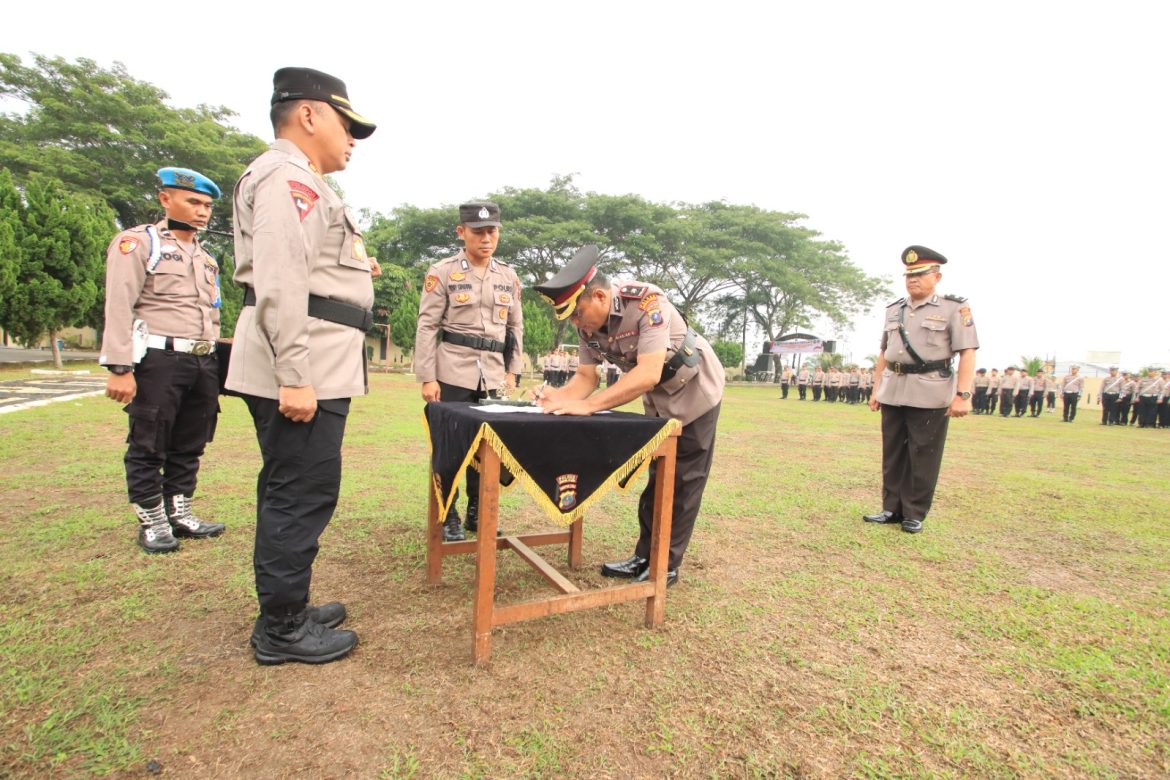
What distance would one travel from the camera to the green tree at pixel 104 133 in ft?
72.1

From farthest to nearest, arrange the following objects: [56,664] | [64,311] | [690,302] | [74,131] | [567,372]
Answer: [690,302] → [567,372] → [74,131] → [64,311] → [56,664]

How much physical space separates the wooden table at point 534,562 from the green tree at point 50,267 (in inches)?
640

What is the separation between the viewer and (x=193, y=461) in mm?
3281

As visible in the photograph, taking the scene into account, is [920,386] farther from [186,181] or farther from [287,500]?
[186,181]

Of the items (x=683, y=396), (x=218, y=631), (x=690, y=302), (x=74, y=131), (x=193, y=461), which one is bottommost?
(x=218, y=631)

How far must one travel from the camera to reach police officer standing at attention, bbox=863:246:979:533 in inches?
160

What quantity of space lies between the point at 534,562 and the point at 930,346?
3.36 meters

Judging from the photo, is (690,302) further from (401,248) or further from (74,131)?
(74,131)

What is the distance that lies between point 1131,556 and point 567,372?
2420 centimetres

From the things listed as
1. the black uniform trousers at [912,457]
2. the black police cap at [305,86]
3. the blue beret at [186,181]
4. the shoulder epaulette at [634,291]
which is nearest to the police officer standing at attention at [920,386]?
the black uniform trousers at [912,457]

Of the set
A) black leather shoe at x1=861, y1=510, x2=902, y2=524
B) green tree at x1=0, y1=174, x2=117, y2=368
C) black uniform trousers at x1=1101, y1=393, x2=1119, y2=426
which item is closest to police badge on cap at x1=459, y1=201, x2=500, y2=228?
black leather shoe at x1=861, y1=510, x2=902, y2=524

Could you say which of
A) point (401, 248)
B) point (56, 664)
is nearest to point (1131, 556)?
point (56, 664)

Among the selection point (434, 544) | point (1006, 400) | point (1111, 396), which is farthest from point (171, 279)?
point (1006, 400)

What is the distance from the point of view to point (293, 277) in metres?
1.89
